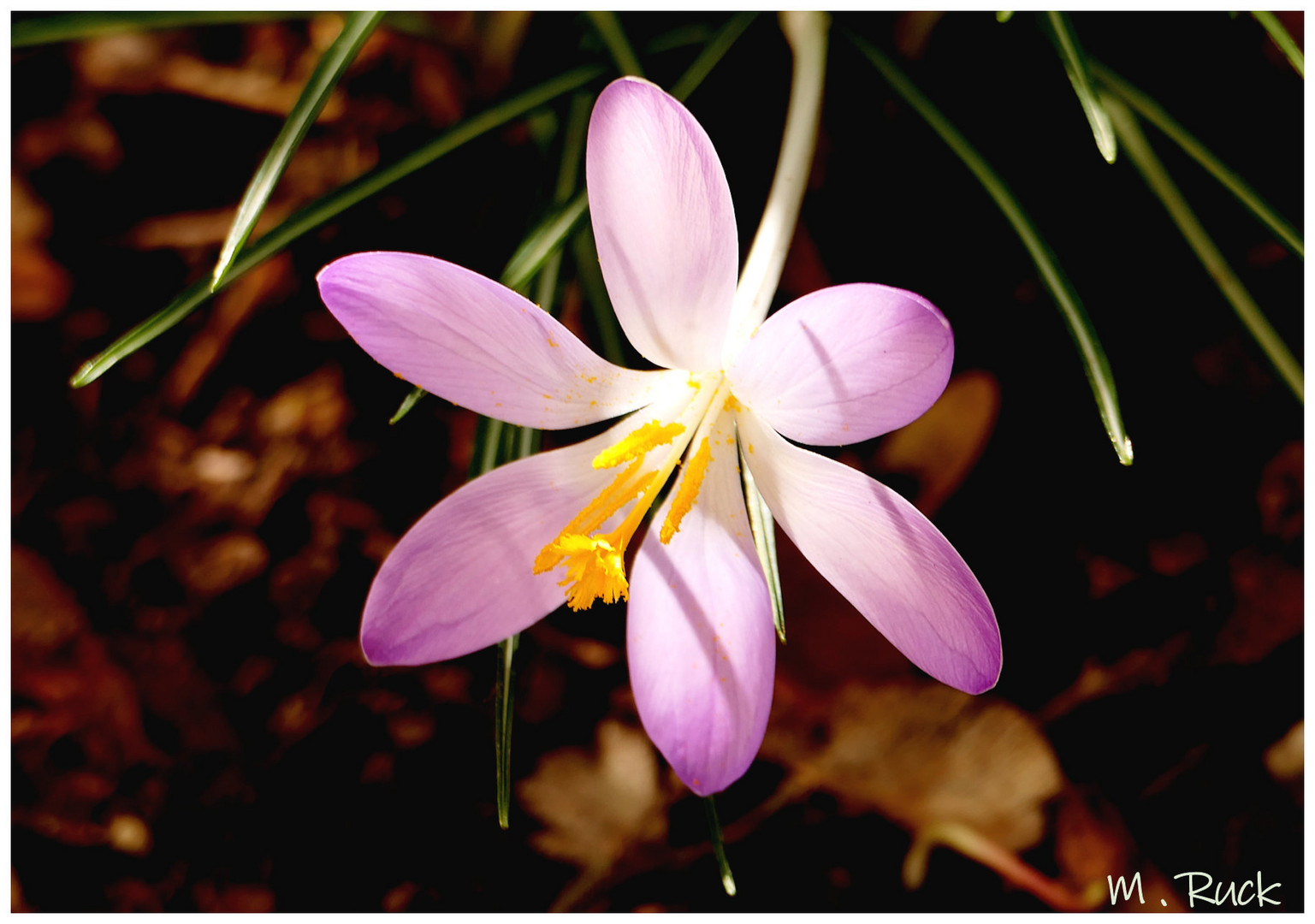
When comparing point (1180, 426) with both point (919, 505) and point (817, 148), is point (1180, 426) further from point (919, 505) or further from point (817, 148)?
point (817, 148)

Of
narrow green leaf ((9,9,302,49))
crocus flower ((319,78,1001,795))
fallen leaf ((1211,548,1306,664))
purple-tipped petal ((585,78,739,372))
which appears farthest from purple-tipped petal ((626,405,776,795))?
fallen leaf ((1211,548,1306,664))

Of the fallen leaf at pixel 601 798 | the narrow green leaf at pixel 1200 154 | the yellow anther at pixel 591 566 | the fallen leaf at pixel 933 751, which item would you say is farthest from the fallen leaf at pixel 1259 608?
the yellow anther at pixel 591 566

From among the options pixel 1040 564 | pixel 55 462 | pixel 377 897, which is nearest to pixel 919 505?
pixel 1040 564

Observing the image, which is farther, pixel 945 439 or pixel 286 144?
pixel 945 439

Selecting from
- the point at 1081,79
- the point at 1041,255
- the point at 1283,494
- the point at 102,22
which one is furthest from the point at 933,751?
the point at 102,22

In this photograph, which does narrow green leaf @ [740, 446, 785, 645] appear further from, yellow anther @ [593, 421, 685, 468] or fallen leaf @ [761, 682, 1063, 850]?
fallen leaf @ [761, 682, 1063, 850]

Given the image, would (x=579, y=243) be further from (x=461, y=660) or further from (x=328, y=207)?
(x=461, y=660)

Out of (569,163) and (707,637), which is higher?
(569,163)
